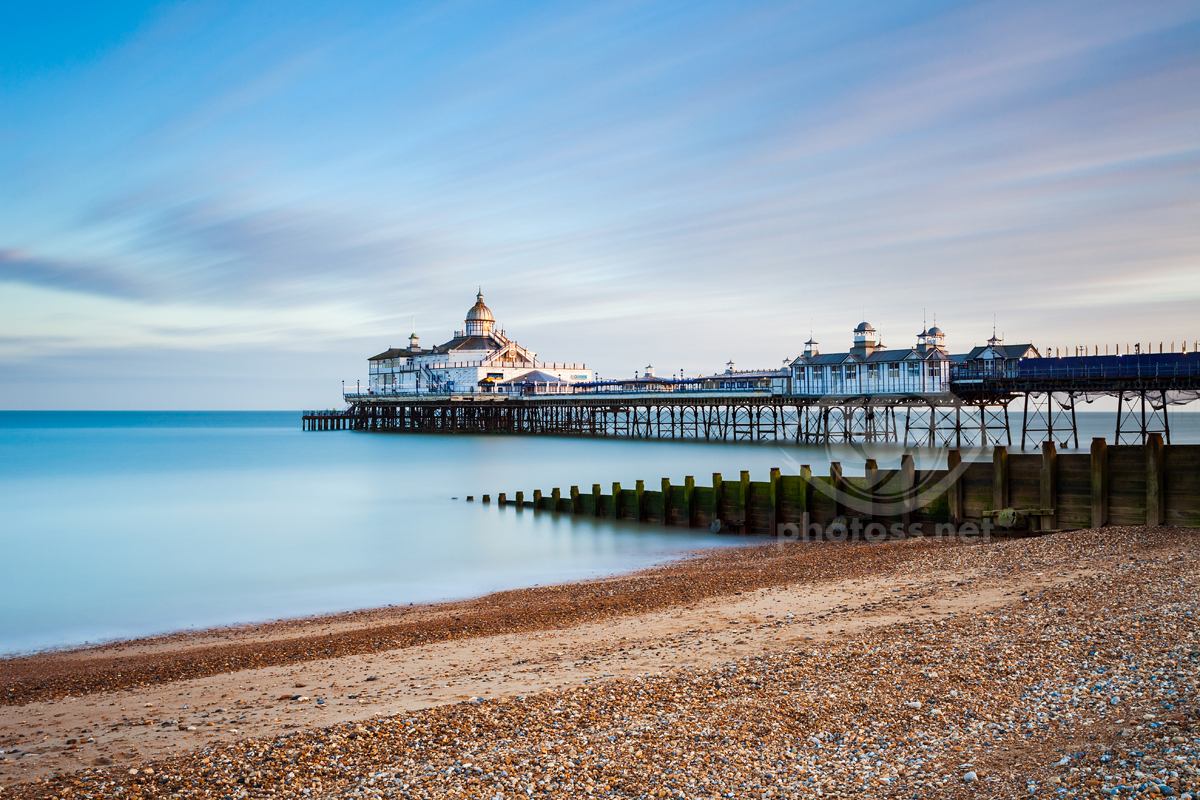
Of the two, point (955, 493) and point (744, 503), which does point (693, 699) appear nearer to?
point (955, 493)

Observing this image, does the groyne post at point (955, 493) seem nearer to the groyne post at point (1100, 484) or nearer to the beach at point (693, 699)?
the groyne post at point (1100, 484)

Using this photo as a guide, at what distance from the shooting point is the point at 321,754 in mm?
5906

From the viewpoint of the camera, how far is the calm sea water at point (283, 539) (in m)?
15.6

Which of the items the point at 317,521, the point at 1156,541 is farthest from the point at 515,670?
the point at 317,521

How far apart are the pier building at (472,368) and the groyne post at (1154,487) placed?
2942 inches

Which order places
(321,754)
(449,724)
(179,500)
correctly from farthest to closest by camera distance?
(179,500) < (449,724) < (321,754)

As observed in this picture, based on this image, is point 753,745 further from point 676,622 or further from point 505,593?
point 505,593

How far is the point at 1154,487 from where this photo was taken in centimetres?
1261

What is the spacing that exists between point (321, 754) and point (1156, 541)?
11.1 meters

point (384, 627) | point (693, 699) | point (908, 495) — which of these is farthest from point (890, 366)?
point (693, 699)

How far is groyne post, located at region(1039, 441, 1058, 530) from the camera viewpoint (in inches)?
537

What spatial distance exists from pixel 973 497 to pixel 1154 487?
2800 mm

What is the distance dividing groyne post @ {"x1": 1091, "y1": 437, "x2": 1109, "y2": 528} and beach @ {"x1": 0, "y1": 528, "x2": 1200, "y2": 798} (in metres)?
1.72

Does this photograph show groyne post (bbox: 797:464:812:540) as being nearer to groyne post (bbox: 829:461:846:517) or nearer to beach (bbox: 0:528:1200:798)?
groyne post (bbox: 829:461:846:517)
